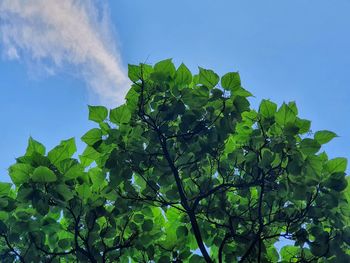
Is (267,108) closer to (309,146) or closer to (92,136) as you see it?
(309,146)

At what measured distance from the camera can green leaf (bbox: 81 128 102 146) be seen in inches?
257

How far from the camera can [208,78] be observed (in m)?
6.61

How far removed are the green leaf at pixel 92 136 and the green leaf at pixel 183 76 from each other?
4.45 ft

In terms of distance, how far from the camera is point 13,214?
283 inches

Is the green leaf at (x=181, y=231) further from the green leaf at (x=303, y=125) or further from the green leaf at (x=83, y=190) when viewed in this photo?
the green leaf at (x=303, y=125)

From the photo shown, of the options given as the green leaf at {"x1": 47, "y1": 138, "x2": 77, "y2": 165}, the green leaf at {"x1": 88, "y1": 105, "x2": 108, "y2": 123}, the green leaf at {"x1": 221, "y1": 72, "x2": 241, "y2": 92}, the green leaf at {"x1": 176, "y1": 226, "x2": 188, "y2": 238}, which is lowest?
the green leaf at {"x1": 176, "y1": 226, "x2": 188, "y2": 238}

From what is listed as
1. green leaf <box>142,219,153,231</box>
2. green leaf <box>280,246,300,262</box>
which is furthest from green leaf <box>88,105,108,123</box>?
green leaf <box>280,246,300,262</box>

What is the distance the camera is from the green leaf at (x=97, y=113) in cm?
654

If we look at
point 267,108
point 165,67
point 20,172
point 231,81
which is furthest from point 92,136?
point 267,108

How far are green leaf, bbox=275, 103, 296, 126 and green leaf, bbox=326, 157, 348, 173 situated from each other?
99 centimetres

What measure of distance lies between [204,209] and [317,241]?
182 cm

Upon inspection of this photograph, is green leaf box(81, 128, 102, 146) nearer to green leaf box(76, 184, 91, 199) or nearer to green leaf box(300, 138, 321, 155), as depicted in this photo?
green leaf box(76, 184, 91, 199)

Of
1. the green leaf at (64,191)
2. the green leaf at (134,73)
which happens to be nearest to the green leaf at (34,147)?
the green leaf at (64,191)

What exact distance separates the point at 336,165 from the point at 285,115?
1151 millimetres
